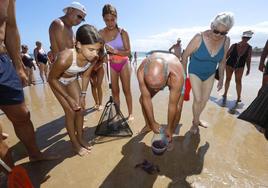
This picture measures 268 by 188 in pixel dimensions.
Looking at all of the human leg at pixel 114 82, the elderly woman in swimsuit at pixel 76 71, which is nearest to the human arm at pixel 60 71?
the elderly woman in swimsuit at pixel 76 71

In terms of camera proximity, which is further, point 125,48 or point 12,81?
point 125,48

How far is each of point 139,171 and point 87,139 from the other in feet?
4.16

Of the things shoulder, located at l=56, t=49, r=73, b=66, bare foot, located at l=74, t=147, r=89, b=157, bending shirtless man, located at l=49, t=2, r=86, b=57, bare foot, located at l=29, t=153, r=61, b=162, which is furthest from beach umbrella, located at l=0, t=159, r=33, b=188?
bending shirtless man, located at l=49, t=2, r=86, b=57

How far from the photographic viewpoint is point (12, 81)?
207 centimetres

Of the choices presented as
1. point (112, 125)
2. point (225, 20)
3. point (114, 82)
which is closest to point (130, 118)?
point (112, 125)

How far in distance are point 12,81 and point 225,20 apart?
2.74 metres

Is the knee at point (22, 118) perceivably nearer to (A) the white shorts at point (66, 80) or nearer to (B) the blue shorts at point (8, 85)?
(B) the blue shorts at point (8, 85)

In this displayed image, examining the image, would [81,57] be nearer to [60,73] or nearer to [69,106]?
[60,73]

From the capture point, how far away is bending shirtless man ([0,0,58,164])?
2012 mm

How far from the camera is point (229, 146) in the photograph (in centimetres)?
315

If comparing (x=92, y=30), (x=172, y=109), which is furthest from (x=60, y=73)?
(x=172, y=109)

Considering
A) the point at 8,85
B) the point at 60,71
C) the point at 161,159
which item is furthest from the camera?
the point at 161,159

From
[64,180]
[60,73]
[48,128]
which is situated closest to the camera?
[64,180]

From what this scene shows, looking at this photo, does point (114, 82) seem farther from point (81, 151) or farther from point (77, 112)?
point (81, 151)
